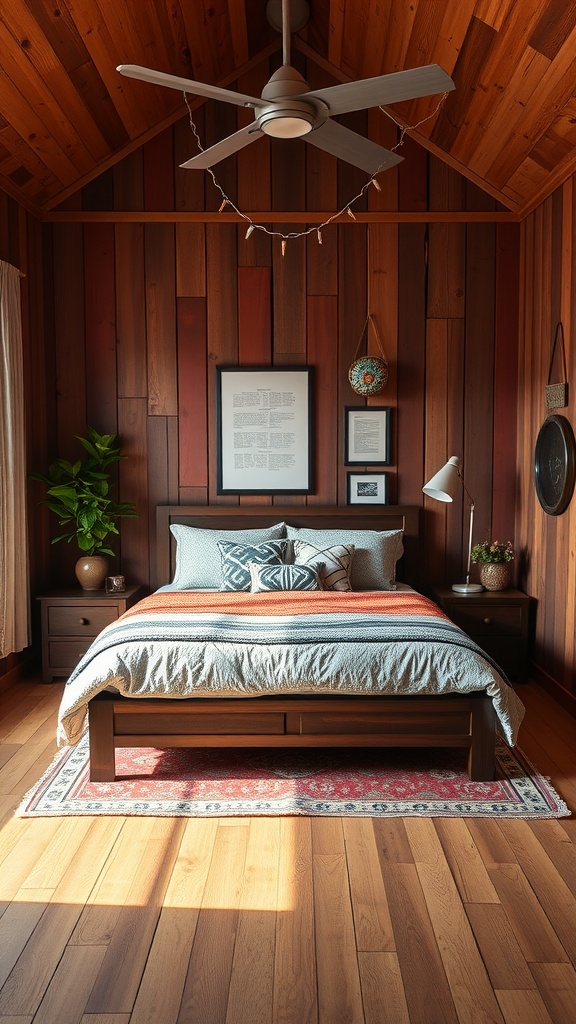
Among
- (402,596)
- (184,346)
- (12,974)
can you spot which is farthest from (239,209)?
(12,974)

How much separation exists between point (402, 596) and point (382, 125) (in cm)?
299

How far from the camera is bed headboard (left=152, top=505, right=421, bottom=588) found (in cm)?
510

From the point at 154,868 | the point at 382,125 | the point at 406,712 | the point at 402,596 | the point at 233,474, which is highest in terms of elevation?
the point at 382,125

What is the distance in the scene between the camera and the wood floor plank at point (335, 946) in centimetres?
197

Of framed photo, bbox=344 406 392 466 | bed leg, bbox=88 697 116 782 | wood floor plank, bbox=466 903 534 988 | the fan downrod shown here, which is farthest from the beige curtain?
wood floor plank, bbox=466 903 534 988

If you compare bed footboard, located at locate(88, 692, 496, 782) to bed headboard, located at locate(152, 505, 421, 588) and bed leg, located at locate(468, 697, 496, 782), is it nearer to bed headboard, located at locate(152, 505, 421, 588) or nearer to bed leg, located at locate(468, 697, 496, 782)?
bed leg, located at locate(468, 697, 496, 782)

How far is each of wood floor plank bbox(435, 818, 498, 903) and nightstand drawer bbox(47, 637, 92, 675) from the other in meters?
2.55

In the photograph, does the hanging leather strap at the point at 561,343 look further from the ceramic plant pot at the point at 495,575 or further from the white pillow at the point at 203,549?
the white pillow at the point at 203,549

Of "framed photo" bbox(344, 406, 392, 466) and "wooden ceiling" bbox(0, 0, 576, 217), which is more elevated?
"wooden ceiling" bbox(0, 0, 576, 217)

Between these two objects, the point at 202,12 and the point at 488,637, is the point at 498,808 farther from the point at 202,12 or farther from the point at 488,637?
the point at 202,12

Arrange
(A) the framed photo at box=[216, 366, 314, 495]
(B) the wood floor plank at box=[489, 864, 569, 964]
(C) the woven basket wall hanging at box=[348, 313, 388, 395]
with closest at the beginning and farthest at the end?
→ (B) the wood floor plank at box=[489, 864, 569, 964]
(C) the woven basket wall hanging at box=[348, 313, 388, 395]
(A) the framed photo at box=[216, 366, 314, 495]

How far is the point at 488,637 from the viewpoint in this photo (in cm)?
477

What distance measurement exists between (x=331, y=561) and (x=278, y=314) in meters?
1.69

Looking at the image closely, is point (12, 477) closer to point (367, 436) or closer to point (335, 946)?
point (367, 436)
